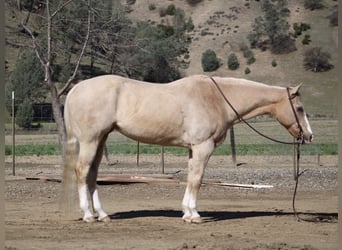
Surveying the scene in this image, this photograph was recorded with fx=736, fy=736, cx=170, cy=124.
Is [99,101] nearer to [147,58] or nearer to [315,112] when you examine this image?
[147,58]

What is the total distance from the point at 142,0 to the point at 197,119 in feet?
216

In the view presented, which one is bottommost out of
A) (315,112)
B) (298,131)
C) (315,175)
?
(315,112)

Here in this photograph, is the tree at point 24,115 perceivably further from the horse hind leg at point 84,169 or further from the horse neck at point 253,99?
the horse hind leg at point 84,169

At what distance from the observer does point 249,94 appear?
956cm

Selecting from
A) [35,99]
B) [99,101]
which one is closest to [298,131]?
[99,101]

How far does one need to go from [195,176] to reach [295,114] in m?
1.58

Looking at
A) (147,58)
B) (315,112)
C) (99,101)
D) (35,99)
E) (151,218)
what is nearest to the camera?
(99,101)

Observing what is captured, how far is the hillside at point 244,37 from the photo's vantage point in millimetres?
59656

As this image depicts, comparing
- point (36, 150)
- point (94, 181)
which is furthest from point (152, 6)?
point (94, 181)

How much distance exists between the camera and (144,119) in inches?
349

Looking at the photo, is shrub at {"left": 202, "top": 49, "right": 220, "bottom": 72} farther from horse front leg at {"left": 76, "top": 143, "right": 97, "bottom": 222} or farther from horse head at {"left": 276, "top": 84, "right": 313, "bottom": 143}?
horse front leg at {"left": 76, "top": 143, "right": 97, "bottom": 222}

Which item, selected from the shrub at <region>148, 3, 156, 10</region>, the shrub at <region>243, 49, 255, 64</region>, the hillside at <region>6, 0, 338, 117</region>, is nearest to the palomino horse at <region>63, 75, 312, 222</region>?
the hillside at <region>6, 0, 338, 117</region>

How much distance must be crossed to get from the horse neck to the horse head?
0.08 metres

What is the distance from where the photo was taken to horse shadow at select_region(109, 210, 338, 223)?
377 inches
